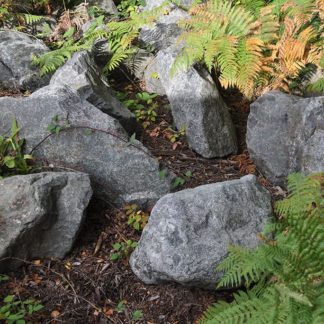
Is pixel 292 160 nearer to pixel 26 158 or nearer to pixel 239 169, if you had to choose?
pixel 239 169

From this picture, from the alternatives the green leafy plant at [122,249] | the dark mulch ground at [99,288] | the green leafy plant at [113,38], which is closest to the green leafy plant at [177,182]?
the dark mulch ground at [99,288]

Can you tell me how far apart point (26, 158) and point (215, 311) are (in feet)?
7.78

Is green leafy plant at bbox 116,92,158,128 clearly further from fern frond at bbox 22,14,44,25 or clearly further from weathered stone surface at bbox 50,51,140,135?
fern frond at bbox 22,14,44,25

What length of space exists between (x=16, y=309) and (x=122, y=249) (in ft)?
3.23

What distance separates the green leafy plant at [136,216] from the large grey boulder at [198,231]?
0.38 meters

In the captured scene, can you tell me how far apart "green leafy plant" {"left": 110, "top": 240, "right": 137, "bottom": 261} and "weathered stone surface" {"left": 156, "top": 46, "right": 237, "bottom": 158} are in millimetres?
1494

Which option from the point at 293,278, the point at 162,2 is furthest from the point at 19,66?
the point at 293,278

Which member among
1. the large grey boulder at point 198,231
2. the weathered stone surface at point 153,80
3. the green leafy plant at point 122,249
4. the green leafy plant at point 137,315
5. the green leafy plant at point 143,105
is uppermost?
the weathered stone surface at point 153,80

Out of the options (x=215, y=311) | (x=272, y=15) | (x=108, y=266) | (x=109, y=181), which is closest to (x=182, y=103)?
(x=109, y=181)

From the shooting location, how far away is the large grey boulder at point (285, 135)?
4254mm

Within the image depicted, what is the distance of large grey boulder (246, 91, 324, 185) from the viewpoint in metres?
4.25

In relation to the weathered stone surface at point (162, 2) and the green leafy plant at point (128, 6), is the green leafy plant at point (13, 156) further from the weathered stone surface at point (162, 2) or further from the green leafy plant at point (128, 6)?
the green leafy plant at point (128, 6)

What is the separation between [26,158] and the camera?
427cm

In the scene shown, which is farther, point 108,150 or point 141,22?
point 141,22
